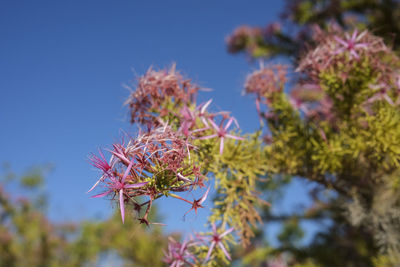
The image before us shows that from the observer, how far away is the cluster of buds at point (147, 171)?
109 cm

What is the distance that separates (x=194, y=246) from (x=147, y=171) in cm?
64

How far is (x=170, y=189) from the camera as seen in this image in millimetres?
1142

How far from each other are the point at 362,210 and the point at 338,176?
0.36 metres

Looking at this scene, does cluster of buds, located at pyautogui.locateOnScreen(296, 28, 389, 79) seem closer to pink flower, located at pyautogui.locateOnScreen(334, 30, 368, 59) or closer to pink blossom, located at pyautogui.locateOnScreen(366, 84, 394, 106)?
pink flower, located at pyautogui.locateOnScreen(334, 30, 368, 59)

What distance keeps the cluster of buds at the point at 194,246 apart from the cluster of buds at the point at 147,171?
468 mm

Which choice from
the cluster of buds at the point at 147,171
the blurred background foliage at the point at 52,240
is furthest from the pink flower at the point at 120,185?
the blurred background foliage at the point at 52,240

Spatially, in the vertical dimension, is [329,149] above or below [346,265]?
above

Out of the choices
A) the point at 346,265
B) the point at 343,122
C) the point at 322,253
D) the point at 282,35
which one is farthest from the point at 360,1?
the point at 346,265

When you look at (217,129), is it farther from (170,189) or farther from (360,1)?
(360,1)

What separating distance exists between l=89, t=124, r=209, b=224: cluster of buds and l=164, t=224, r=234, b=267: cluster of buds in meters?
0.47

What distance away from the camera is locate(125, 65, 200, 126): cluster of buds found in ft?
6.04

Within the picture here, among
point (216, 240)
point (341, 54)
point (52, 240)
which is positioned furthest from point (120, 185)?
point (52, 240)

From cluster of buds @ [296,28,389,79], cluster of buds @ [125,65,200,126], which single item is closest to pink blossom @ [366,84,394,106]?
cluster of buds @ [296,28,389,79]

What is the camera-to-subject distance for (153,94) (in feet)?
6.02
